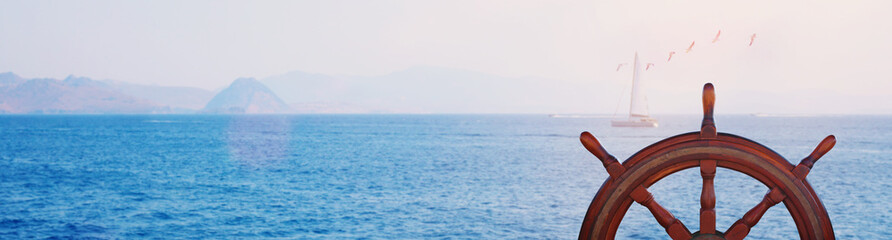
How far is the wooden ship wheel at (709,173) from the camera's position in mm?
2334

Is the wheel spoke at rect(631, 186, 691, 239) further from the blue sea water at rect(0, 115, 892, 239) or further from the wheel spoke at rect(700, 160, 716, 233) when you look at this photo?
the blue sea water at rect(0, 115, 892, 239)

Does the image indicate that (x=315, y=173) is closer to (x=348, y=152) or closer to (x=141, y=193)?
(x=141, y=193)

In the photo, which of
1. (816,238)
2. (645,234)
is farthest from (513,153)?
(816,238)

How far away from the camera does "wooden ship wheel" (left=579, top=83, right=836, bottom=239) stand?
233cm

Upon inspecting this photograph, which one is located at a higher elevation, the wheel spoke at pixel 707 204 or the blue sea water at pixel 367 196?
the wheel spoke at pixel 707 204

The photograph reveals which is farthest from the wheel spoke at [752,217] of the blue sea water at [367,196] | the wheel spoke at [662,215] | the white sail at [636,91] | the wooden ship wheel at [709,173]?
the white sail at [636,91]

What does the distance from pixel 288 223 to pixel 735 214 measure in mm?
14756

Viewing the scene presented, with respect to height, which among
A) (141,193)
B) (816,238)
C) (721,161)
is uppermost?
(721,161)

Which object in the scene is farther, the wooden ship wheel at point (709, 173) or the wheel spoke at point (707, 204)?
the wheel spoke at point (707, 204)

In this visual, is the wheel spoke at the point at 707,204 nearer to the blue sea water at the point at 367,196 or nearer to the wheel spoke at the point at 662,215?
the wheel spoke at the point at 662,215

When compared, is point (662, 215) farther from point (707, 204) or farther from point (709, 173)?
point (709, 173)

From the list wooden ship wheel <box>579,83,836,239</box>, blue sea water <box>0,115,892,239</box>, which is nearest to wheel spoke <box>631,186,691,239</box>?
wooden ship wheel <box>579,83,836,239</box>

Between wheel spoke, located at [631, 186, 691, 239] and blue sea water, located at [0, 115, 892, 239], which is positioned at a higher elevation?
wheel spoke, located at [631, 186, 691, 239]

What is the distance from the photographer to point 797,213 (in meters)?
2.38
